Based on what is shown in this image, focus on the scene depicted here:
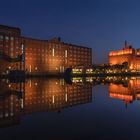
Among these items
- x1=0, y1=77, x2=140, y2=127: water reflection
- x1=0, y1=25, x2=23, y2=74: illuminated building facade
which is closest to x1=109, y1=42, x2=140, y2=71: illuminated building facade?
x1=0, y1=25, x2=23, y2=74: illuminated building facade

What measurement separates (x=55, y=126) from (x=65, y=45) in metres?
111

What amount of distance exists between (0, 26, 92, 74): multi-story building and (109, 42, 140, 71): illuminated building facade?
38.3 meters

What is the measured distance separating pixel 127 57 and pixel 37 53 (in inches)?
2965

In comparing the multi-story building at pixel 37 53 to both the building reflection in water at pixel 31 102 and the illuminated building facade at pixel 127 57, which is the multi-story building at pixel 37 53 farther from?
the building reflection in water at pixel 31 102

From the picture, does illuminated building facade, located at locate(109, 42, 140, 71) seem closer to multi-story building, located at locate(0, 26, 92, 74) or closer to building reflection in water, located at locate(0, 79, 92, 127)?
multi-story building, located at locate(0, 26, 92, 74)

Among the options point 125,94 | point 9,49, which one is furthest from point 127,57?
point 125,94

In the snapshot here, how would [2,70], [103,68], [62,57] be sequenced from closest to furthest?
[2,70] < [62,57] < [103,68]

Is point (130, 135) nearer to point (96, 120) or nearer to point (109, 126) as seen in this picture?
point (109, 126)

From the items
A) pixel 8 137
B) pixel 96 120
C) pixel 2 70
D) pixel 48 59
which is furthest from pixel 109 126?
pixel 48 59

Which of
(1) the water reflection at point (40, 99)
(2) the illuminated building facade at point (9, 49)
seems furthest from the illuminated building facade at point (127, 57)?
(1) the water reflection at point (40, 99)

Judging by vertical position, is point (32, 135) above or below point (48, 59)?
below

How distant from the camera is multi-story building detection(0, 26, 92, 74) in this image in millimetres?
87938

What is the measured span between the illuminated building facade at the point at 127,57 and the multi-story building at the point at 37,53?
38.3 metres

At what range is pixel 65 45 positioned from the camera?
119375 mm
